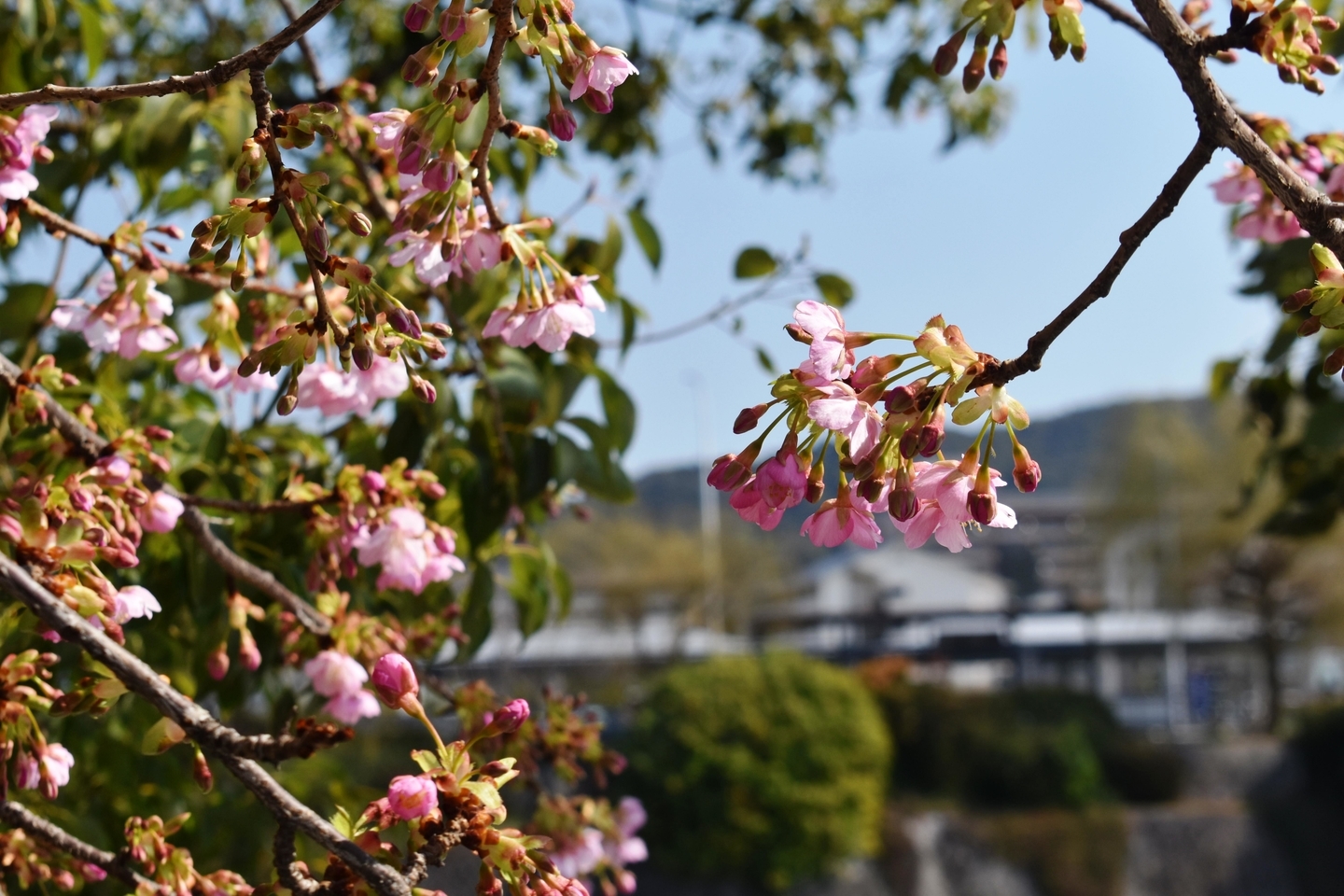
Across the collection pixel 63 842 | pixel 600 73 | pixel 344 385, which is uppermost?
pixel 600 73

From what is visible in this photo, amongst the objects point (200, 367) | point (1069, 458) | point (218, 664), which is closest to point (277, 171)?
point (200, 367)

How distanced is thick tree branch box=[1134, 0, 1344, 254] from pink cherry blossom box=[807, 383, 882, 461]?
0.21 metres

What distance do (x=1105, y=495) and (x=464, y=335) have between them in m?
26.2

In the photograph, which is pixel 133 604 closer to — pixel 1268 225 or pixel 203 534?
pixel 203 534

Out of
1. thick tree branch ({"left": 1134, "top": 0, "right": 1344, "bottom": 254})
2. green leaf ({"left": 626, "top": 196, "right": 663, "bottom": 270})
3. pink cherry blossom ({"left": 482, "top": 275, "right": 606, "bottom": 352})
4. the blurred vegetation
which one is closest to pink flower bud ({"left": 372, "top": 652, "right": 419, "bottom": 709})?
pink cherry blossom ({"left": 482, "top": 275, "right": 606, "bottom": 352})

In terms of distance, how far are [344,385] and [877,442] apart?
502 millimetres

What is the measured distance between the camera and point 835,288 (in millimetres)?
1541

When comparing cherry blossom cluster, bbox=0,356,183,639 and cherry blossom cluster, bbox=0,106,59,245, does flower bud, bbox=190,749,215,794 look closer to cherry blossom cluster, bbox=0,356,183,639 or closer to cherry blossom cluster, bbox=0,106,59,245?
cherry blossom cluster, bbox=0,356,183,639

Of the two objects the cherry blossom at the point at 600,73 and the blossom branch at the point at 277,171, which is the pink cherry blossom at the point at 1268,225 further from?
the blossom branch at the point at 277,171

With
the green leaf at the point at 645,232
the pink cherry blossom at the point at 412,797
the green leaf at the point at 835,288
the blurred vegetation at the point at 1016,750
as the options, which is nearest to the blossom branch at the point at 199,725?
the pink cherry blossom at the point at 412,797

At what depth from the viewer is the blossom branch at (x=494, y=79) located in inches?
23.9

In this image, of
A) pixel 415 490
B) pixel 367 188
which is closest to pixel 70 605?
pixel 415 490

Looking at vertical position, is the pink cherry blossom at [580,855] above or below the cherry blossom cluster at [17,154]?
below

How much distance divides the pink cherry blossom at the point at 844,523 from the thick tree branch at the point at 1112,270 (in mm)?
126
